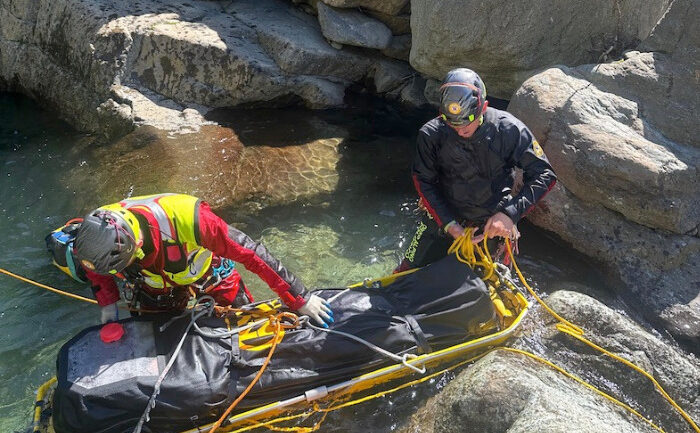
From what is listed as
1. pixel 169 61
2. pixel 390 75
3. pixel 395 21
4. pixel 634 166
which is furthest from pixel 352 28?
pixel 634 166

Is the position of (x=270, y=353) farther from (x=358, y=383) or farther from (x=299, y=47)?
(x=299, y=47)

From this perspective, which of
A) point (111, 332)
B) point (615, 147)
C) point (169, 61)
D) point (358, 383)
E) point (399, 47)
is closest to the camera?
point (111, 332)

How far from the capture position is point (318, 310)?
4434mm

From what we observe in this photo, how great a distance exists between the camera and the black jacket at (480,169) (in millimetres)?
4941

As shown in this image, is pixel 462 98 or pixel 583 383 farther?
pixel 462 98

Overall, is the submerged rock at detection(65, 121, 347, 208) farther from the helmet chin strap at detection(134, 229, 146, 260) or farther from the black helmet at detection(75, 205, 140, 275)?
the black helmet at detection(75, 205, 140, 275)

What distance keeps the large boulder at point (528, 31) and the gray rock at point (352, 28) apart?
4.79 feet

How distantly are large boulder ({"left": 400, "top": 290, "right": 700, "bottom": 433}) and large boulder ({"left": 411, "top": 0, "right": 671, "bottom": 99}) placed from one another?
148 inches

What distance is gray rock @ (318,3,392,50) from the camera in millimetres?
9172

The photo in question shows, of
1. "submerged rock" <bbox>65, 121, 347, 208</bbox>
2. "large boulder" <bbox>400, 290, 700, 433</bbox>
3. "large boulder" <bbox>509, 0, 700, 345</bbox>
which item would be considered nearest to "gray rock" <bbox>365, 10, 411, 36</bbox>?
"submerged rock" <bbox>65, 121, 347, 208</bbox>

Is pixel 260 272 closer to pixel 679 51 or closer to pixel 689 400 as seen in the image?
pixel 689 400

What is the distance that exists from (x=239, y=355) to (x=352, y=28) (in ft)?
21.7

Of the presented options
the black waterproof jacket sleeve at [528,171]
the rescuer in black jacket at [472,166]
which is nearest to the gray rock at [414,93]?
the rescuer in black jacket at [472,166]

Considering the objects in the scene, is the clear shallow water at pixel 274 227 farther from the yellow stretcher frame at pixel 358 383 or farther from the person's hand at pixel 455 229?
the person's hand at pixel 455 229
